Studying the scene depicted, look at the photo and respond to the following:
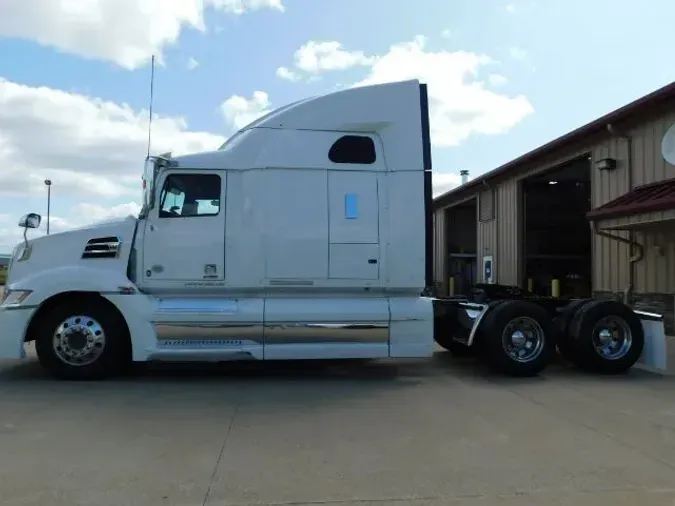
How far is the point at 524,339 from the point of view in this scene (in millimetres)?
9094

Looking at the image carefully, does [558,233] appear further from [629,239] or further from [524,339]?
[524,339]

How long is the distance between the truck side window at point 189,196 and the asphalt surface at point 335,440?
2.22 meters

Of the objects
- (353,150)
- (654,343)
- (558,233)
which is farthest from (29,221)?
(558,233)

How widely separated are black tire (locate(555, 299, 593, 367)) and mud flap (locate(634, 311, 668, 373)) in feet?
2.92

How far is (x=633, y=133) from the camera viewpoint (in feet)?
44.7

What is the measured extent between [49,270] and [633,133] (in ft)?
38.5

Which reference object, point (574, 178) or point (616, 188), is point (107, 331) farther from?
A: point (574, 178)

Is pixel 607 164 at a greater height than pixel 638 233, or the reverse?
pixel 607 164

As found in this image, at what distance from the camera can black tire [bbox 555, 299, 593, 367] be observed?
9.38m

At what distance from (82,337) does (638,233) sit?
36.3ft

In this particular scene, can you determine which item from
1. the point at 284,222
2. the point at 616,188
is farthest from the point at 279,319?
the point at 616,188

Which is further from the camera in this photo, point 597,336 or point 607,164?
point 607,164

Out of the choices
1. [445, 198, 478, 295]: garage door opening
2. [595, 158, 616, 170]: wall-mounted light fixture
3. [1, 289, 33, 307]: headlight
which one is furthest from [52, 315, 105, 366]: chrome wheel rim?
[445, 198, 478, 295]: garage door opening

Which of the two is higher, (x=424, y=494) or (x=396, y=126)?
(x=396, y=126)
